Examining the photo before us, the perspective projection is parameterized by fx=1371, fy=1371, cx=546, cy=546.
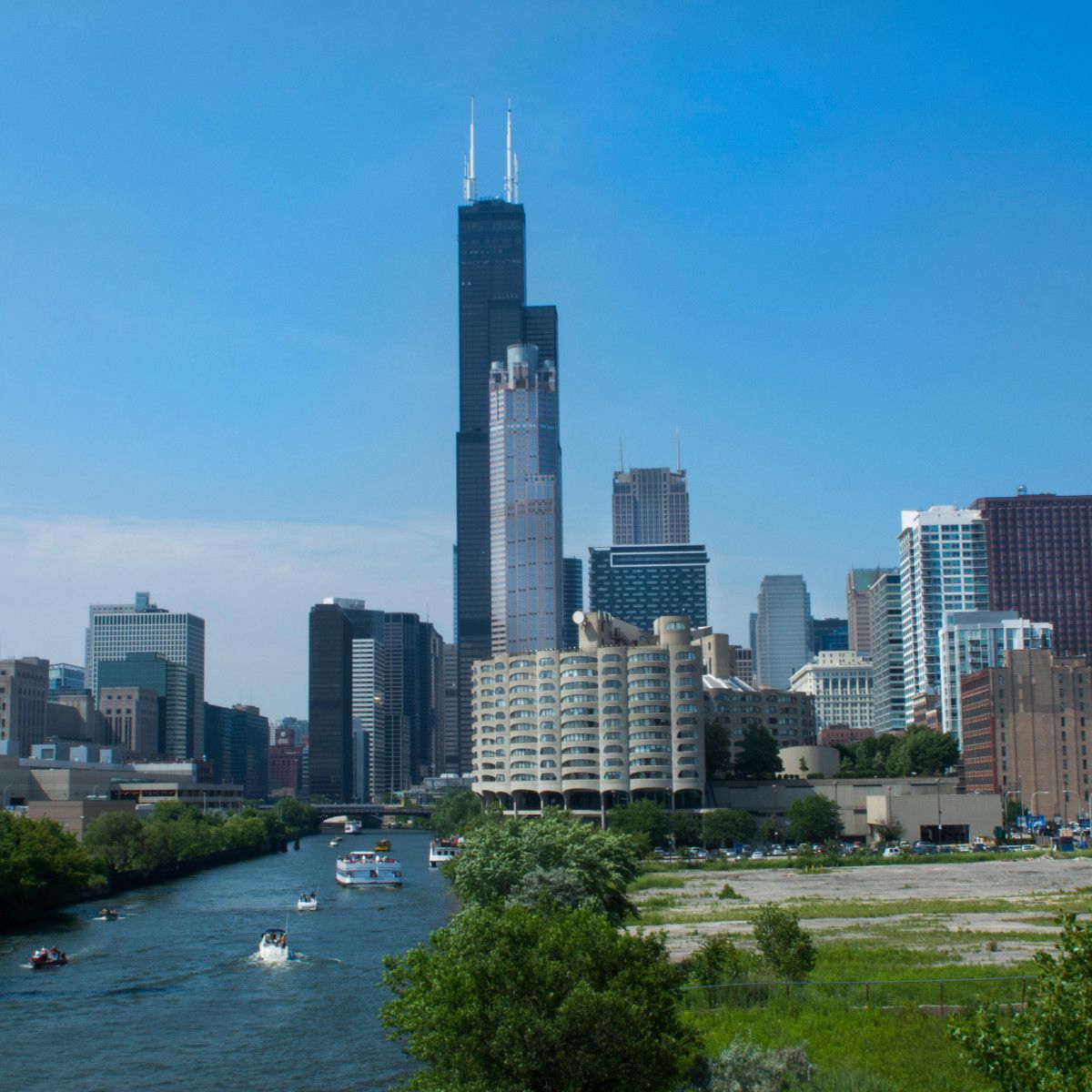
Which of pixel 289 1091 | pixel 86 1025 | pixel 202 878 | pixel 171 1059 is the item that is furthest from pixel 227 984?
pixel 202 878

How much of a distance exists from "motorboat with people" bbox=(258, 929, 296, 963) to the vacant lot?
26260mm

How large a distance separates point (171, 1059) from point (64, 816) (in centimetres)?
11622

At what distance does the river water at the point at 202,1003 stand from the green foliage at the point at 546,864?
956cm

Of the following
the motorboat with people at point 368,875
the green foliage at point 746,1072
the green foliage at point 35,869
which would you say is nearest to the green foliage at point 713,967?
the green foliage at point 746,1072

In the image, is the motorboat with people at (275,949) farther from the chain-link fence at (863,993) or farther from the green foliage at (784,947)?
the chain-link fence at (863,993)

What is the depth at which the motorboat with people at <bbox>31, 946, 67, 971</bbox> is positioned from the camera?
301 ft

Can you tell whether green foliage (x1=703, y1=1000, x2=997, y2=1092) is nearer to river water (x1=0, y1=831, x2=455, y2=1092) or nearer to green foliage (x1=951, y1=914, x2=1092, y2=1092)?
green foliage (x1=951, y1=914, x2=1092, y2=1092)

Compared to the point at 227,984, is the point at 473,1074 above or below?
above

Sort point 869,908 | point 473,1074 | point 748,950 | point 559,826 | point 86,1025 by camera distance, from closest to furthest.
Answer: point 473,1074 < point 86,1025 < point 748,950 < point 559,826 < point 869,908

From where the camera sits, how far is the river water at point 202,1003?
61.8 meters

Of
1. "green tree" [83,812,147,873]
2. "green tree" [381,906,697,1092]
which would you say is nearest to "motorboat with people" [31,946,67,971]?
"green tree" [381,906,697,1092]

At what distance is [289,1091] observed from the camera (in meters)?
57.7

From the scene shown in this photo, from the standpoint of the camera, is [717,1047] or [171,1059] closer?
[717,1047]

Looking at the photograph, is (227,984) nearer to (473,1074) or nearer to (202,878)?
(473,1074)
